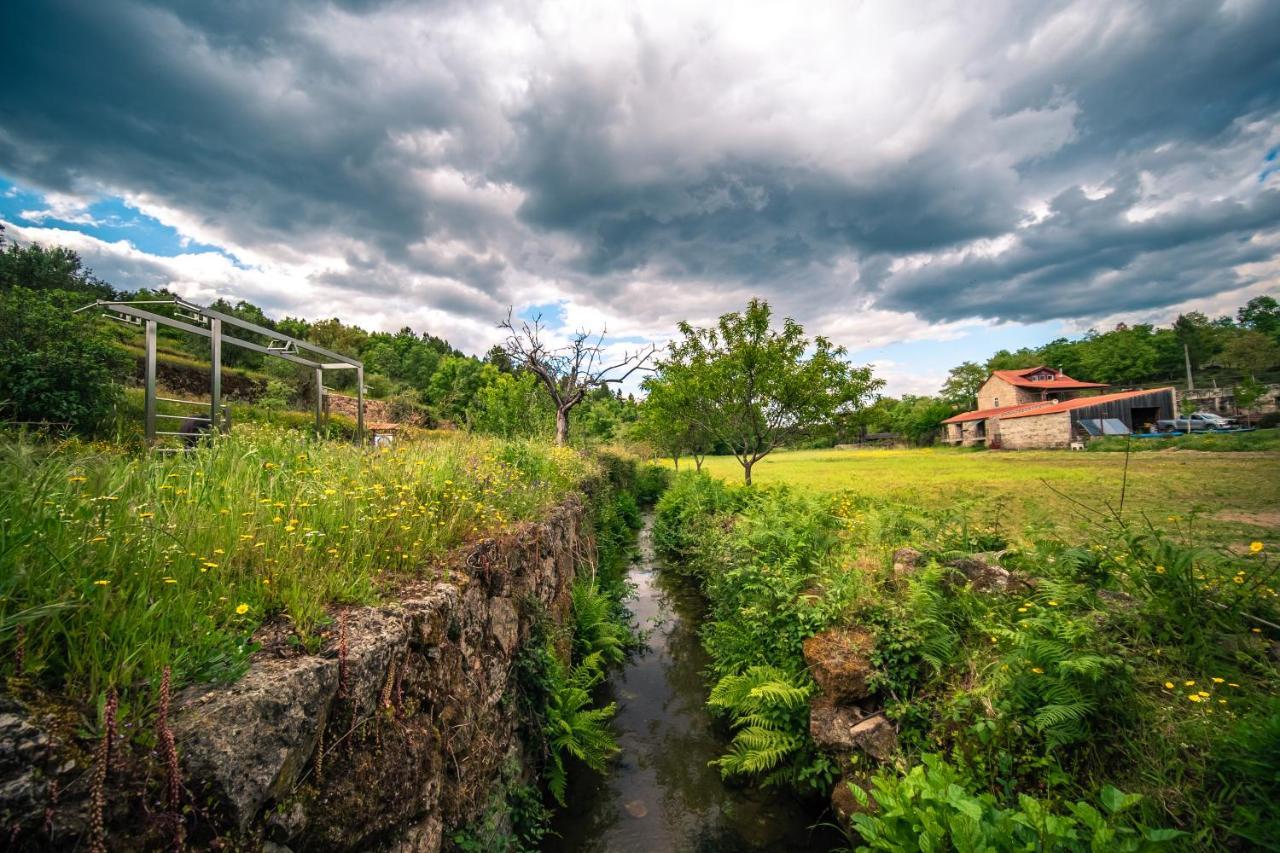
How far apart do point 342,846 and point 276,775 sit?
1.93ft

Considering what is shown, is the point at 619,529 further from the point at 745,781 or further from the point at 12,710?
the point at 12,710

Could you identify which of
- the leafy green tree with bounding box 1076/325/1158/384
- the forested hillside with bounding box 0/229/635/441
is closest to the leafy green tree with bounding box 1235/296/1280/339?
the forested hillside with bounding box 0/229/635/441

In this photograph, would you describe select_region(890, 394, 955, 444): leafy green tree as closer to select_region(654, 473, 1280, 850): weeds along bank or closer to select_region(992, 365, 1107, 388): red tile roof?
select_region(992, 365, 1107, 388): red tile roof

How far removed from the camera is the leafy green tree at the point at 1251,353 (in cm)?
665

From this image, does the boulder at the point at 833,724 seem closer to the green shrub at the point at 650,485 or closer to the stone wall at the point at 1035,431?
the green shrub at the point at 650,485

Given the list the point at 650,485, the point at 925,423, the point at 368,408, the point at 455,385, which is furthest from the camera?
the point at 925,423

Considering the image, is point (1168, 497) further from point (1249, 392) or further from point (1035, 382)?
point (1035, 382)

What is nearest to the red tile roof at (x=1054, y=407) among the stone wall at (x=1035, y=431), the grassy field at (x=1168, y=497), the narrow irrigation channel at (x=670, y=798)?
the stone wall at (x=1035, y=431)

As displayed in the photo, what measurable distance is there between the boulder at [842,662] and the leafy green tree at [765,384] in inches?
379

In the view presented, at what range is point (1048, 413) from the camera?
29.3 metres

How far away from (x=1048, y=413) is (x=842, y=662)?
1349 inches

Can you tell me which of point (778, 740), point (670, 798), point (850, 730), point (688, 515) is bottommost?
point (670, 798)

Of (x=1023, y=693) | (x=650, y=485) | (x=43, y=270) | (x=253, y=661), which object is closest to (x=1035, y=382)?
(x=650, y=485)

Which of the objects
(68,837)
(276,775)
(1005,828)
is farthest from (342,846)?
(1005,828)
